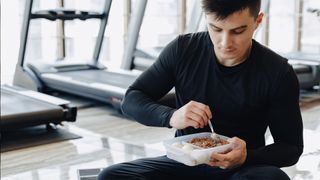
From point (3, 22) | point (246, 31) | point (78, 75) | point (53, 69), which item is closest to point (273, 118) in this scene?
point (246, 31)

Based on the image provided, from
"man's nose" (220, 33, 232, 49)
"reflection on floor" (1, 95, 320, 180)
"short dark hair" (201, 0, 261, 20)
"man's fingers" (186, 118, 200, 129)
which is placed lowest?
"reflection on floor" (1, 95, 320, 180)

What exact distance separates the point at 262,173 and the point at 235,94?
0.95 ft

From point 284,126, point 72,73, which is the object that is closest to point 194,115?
point 284,126

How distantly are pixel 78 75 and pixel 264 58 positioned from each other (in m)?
4.10

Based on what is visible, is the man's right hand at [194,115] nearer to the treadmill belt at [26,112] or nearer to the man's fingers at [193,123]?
the man's fingers at [193,123]

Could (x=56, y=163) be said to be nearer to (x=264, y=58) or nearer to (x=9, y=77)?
(x=264, y=58)

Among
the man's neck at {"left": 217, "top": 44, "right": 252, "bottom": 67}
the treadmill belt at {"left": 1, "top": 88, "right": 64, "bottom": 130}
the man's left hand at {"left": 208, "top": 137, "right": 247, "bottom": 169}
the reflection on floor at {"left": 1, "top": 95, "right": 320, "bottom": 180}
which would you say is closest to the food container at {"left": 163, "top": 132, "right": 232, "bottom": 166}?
the man's left hand at {"left": 208, "top": 137, "right": 247, "bottom": 169}

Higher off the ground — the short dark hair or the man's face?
the short dark hair

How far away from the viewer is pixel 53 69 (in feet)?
18.7

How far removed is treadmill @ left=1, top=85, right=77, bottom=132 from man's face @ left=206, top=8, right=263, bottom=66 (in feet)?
7.69

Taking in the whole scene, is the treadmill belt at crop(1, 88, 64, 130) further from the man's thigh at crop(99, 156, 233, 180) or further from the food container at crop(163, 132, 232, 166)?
the food container at crop(163, 132, 232, 166)

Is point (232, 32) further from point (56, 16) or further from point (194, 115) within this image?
point (56, 16)

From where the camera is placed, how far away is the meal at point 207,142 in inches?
55.6

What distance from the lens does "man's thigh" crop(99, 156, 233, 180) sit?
157 cm
